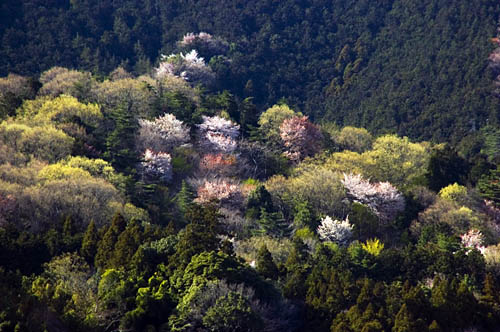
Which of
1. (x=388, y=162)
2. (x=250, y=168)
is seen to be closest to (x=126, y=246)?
(x=250, y=168)

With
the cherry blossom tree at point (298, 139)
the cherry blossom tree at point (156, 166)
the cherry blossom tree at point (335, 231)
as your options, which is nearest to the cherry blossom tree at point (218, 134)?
the cherry blossom tree at point (298, 139)

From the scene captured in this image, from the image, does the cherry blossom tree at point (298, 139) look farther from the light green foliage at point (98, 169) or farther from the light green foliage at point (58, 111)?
the light green foliage at point (98, 169)

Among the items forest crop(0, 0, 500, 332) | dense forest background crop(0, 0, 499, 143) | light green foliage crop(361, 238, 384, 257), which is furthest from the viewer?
dense forest background crop(0, 0, 499, 143)

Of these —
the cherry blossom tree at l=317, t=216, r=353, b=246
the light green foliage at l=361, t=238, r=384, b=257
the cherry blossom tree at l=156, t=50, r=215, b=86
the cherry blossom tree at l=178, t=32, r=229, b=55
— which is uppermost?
the cherry blossom tree at l=178, t=32, r=229, b=55

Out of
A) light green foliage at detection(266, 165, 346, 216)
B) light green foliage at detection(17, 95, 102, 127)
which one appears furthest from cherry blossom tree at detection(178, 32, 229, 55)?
light green foliage at detection(266, 165, 346, 216)

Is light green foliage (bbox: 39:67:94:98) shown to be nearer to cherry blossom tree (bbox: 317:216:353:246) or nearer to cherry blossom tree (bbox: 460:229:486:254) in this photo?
cherry blossom tree (bbox: 317:216:353:246)

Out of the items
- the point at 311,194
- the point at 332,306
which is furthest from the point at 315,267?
the point at 311,194
